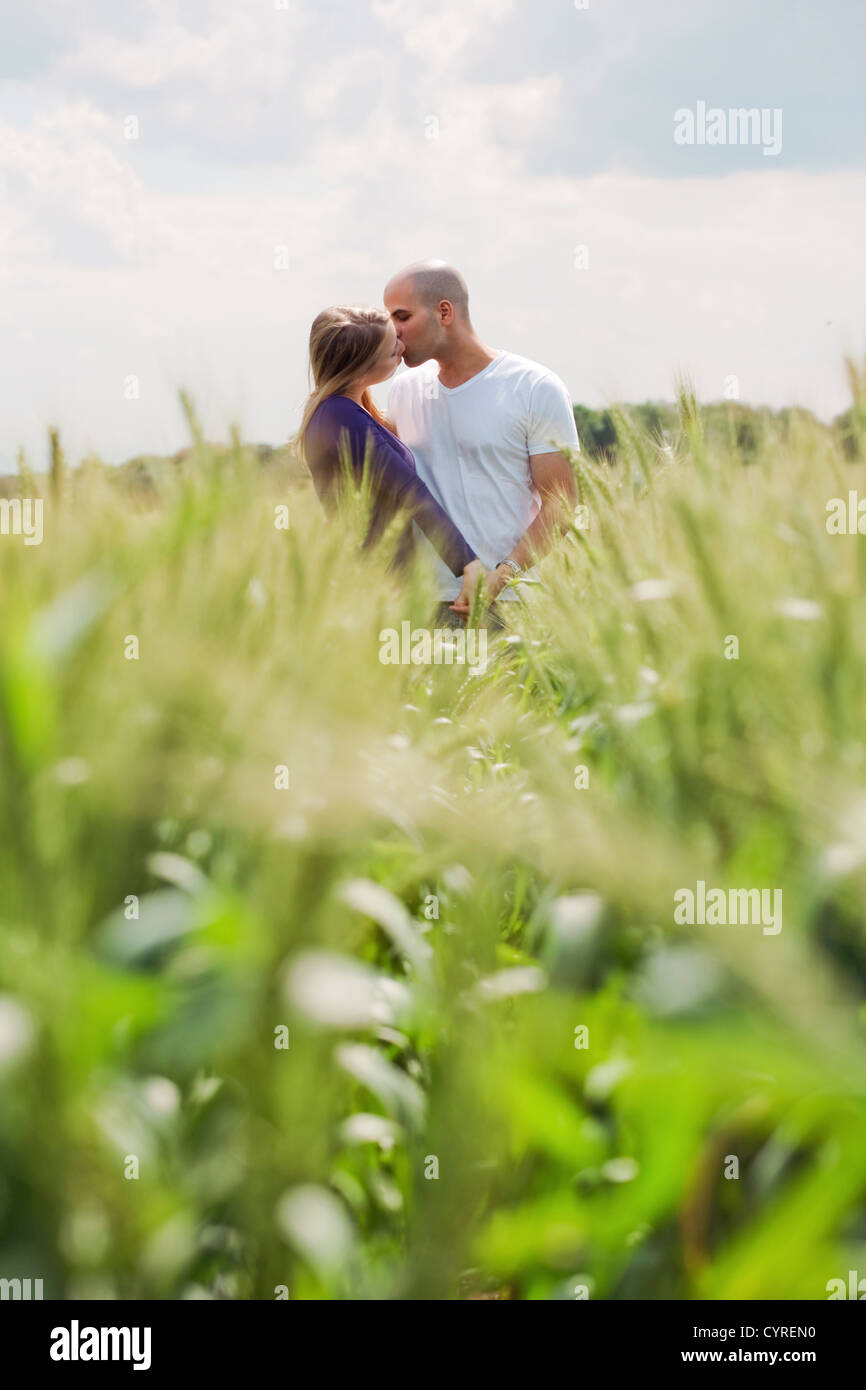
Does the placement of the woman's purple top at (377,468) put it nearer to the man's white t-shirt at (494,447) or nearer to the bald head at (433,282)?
the man's white t-shirt at (494,447)

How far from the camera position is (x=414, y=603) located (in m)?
1.92

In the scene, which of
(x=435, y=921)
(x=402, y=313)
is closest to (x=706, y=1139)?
(x=435, y=921)

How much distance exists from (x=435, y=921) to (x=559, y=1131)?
0.66 m

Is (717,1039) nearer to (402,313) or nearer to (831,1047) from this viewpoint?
(831,1047)

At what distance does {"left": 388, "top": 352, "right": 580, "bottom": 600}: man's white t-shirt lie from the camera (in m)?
4.11

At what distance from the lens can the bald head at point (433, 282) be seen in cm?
425

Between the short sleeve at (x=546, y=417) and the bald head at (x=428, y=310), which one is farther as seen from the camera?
the bald head at (x=428, y=310)
